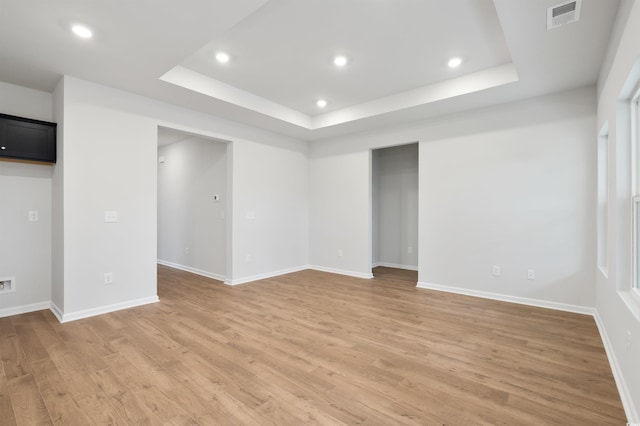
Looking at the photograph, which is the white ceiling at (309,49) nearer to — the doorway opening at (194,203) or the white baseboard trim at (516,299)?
the doorway opening at (194,203)

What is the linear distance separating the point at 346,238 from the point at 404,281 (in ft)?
4.26

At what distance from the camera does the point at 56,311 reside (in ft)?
11.2

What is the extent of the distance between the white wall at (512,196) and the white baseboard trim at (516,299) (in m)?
0.04

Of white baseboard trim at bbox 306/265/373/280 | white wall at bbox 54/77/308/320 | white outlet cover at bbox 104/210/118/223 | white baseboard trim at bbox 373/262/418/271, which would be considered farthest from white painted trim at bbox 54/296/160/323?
white baseboard trim at bbox 373/262/418/271

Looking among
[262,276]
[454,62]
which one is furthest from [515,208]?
[262,276]

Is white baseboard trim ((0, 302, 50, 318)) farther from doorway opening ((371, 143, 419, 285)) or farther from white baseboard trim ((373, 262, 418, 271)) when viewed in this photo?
white baseboard trim ((373, 262, 418, 271))

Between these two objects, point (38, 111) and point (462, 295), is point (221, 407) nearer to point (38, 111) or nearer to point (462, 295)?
point (462, 295)

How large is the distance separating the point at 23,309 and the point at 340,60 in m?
4.67

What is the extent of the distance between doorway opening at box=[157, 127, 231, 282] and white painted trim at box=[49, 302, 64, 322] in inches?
84.9

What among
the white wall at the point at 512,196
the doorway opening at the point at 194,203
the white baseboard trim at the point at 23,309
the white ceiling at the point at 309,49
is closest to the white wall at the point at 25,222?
the white baseboard trim at the point at 23,309

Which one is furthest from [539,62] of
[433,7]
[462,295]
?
[462,295]

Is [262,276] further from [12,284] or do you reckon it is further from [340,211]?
[12,284]

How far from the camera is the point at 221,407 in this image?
1.81 m

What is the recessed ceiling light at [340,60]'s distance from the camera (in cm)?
325
